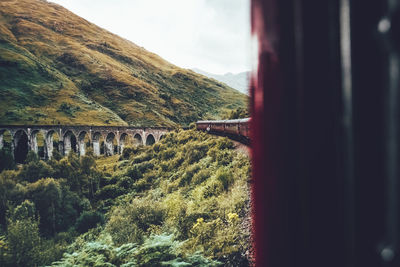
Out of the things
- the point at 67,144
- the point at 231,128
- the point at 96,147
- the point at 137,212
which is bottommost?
the point at 137,212

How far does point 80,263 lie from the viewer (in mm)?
5117

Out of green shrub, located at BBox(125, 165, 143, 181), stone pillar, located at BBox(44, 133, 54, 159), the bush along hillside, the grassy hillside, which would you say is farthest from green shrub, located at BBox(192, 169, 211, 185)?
the grassy hillside

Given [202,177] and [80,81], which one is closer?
[202,177]

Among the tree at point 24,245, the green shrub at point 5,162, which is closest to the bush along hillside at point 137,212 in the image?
the tree at point 24,245

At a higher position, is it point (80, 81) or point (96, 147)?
point (80, 81)

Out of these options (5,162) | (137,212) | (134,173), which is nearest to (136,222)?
(137,212)

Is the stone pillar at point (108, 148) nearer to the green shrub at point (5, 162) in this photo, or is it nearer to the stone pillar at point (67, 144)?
the stone pillar at point (67, 144)

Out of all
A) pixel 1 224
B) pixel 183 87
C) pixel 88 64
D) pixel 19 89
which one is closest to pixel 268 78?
pixel 1 224

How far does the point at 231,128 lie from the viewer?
15492 millimetres

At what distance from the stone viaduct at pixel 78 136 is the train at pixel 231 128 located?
31805mm

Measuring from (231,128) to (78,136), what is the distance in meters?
46.8

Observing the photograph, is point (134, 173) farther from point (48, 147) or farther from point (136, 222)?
point (48, 147)

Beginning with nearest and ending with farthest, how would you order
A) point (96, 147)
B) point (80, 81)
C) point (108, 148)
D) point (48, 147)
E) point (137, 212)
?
point (137, 212) < point (48, 147) < point (96, 147) < point (108, 148) < point (80, 81)

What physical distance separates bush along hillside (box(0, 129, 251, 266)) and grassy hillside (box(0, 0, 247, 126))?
51.4 metres
